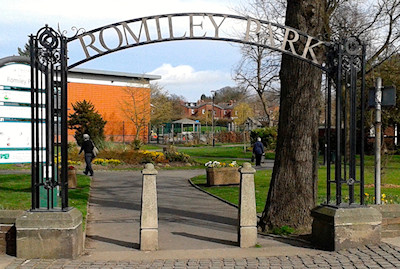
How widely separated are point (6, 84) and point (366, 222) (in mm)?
6829

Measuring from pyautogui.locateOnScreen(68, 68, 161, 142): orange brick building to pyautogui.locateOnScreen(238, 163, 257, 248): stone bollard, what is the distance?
44.9 meters

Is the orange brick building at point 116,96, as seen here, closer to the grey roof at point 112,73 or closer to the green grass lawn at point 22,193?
the grey roof at point 112,73

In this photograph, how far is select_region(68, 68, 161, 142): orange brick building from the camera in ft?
177

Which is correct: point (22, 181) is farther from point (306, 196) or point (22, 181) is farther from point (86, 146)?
point (306, 196)

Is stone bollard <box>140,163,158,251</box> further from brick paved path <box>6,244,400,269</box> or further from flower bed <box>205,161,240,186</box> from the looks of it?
flower bed <box>205,161,240,186</box>

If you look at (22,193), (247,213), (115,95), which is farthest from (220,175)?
(115,95)

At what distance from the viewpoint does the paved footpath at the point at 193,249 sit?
22.1ft

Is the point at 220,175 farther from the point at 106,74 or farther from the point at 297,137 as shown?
the point at 106,74

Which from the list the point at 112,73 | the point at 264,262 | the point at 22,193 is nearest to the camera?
the point at 264,262

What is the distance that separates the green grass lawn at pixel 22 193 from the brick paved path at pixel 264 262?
159 inches

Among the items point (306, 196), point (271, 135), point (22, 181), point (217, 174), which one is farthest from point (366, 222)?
point (271, 135)

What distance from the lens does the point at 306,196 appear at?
9.34m

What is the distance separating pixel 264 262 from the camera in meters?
6.86

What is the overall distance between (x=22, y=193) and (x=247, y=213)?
29.7 feet
